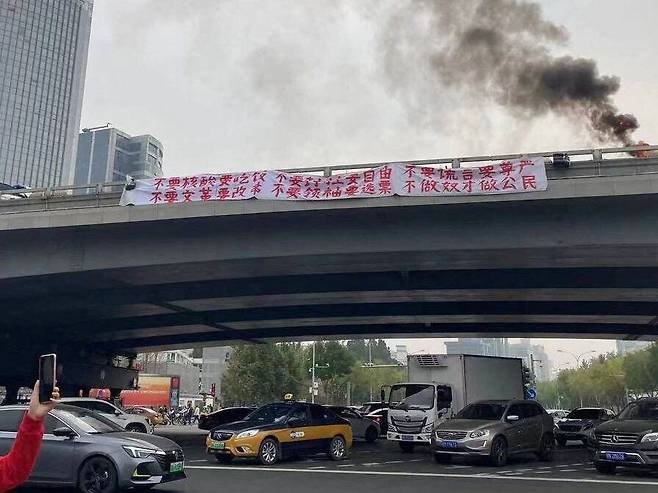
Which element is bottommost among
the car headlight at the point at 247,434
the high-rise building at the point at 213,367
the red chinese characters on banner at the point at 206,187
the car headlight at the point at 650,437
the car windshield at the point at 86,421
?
the car headlight at the point at 247,434

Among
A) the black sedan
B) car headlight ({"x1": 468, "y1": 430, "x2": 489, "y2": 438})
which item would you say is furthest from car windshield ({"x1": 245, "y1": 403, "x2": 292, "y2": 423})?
the black sedan

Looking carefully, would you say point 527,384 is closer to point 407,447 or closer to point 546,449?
point 407,447

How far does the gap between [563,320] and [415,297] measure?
1124 centimetres

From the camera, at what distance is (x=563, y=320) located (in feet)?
117

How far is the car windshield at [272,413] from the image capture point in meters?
16.2

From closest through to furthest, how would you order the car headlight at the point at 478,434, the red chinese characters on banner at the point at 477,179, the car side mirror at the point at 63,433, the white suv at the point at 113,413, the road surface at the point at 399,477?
the car side mirror at the point at 63,433
the road surface at the point at 399,477
the car headlight at the point at 478,434
the white suv at the point at 113,413
the red chinese characters on banner at the point at 477,179

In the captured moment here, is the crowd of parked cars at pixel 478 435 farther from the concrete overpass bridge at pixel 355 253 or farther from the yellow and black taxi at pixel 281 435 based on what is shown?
the concrete overpass bridge at pixel 355 253

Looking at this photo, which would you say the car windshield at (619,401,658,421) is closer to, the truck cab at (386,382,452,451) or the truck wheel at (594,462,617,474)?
the truck wheel at (594,462,617,474)

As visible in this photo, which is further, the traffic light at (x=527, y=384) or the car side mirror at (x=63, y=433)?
the traffic light at (x=527, y=384)

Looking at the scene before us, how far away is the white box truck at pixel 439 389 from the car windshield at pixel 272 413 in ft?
18.6

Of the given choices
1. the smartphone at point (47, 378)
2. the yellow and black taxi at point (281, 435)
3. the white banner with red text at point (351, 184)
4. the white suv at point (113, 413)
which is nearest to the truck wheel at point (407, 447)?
the yellow and black taxi at point (281, 435)

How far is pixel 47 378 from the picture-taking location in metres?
3.64

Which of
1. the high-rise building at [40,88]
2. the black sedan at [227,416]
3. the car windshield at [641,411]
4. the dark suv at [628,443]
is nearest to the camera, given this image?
the dark suv at [628,443]

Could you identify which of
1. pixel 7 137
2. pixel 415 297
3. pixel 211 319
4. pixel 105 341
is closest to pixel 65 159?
pixel 7 137
